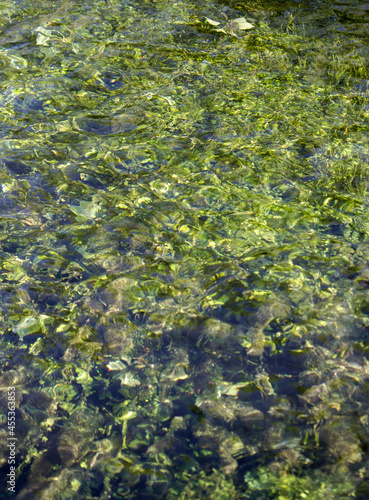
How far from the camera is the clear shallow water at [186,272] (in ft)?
6.54

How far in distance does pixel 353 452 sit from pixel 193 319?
1.00 metres

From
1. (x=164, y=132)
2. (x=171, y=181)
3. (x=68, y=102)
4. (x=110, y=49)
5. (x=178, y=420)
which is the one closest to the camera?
(x=178, y=420)

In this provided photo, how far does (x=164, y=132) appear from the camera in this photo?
12.8 feet

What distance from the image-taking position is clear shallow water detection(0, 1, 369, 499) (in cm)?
199

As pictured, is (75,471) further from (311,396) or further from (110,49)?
(110,49)

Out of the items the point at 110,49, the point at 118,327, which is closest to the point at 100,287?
the point at 118,327

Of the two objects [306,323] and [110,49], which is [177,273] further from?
[110,49]

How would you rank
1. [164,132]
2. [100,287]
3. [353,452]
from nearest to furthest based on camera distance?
1. [353,452]
2. [100,287]
3. [164,132]

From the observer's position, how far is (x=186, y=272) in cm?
275

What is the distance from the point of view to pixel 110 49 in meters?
5.08

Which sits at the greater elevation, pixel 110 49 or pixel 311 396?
pixel 110 49

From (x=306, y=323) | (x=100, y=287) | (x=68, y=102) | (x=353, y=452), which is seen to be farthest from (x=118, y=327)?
(x=68, y=102)

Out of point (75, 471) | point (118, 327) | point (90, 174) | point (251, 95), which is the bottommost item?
point (75, 471)

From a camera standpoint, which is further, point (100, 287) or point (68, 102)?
point (68, 102)
